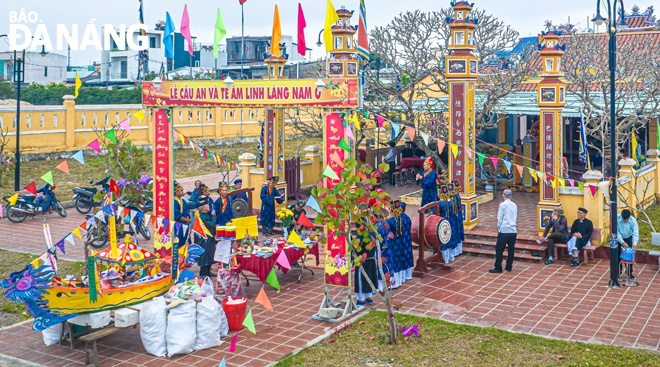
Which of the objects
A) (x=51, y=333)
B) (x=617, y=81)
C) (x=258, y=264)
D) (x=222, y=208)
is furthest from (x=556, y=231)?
(x=51, y=333)

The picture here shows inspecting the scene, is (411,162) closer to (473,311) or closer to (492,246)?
(492,246)

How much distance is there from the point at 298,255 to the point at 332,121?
2677 mm

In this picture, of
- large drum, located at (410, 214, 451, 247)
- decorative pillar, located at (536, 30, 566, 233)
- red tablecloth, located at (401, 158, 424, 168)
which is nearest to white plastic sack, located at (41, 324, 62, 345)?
large drum, located at (410, 214, 451, 247)

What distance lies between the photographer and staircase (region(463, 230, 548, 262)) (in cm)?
1328

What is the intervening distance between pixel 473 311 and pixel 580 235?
12.1 ft

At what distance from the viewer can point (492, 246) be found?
45.2 feet

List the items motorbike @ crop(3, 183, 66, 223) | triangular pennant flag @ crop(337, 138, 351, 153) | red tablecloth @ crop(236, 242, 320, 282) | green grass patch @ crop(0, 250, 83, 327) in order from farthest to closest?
motorbike @ crop(3, 183, 66, 223)
red tablecloth @ crop(236, 242, 320, 282)
green grass patch @ crop(0, 250, 83, 327)
triangular pennant flag @ crop(337, 138, 351, 153)

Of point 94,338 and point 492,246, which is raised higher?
point 492,246

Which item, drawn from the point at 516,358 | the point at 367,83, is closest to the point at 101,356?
the point at 516,358

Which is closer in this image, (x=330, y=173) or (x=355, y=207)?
(x=355, y=207)

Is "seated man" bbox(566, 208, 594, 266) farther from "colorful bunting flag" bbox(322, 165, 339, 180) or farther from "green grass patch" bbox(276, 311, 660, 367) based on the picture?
"colorful bunting flag" bbox(322, 165, 339, 180)

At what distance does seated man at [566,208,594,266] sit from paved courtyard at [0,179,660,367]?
32 cm

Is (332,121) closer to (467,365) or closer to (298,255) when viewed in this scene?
(298,255)

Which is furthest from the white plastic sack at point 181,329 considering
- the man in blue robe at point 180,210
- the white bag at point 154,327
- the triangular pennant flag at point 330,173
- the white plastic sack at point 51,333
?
the man in blue robe at point 180,210
